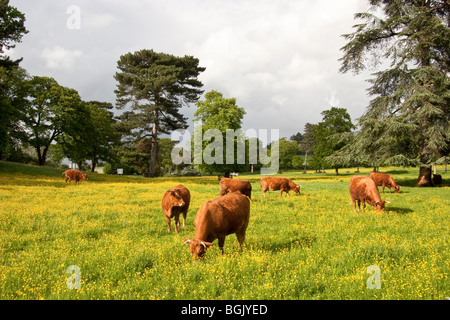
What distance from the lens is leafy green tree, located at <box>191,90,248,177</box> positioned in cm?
3303

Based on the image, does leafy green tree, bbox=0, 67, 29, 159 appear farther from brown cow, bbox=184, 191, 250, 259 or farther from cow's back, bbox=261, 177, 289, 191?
brown cow, bbox=184, 191, 250, 259

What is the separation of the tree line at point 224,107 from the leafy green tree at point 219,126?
0.20 m

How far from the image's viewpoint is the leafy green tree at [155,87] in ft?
127

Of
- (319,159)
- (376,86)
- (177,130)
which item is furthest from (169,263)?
(319,159)

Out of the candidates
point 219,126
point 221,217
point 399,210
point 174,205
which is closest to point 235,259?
point 221,217

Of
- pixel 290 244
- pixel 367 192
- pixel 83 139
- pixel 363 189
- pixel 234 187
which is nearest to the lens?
pixel 290 244

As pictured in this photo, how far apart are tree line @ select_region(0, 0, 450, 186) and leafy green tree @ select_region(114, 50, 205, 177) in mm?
163

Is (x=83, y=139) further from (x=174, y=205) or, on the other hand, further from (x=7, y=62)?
(x=174, y=205)

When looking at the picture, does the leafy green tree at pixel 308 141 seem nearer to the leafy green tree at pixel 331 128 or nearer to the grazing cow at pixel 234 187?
the leafy green tree at pixel 331 128

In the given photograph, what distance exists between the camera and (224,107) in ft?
120

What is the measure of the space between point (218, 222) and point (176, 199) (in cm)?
360

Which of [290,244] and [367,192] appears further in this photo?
[367,192]

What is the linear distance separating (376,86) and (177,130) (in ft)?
97.6

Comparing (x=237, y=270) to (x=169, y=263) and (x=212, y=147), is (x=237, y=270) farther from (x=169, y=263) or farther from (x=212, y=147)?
(x=212, y=147)
